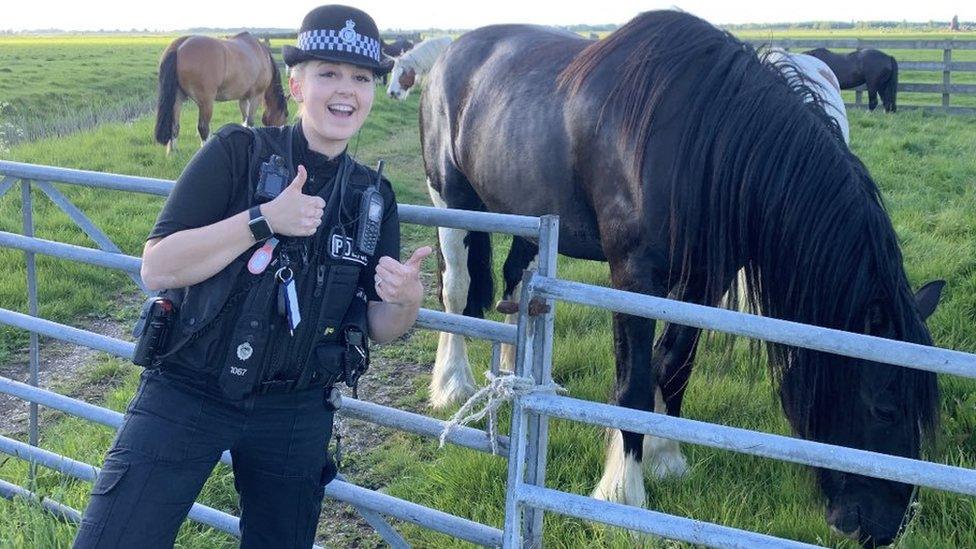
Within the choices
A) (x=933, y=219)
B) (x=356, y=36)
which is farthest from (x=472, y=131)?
(x=933, y=219)

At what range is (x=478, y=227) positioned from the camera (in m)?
2.12

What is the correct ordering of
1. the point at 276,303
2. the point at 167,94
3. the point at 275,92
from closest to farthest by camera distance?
the point at 276,303 → the point at 167,94 → the point at 275,92

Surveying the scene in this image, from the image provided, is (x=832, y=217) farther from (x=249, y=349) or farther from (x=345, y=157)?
(x=249, y=349)

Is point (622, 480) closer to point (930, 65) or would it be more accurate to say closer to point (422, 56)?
point (422, 56)

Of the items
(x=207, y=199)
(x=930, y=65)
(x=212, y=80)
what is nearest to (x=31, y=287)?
(x=207, y=199)

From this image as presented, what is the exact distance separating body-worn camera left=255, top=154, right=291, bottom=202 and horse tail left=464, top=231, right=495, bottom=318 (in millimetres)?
3051

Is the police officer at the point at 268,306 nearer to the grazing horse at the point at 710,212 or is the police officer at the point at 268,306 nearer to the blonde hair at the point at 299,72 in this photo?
the blonde hair at the point at 299,72

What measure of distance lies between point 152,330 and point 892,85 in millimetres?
19377

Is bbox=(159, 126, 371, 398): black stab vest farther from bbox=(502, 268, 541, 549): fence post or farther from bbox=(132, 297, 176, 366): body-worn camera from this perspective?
bbox=(502, 268, 541, 549): fence post

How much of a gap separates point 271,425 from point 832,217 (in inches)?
71.5

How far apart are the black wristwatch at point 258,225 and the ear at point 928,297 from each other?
2064 millimetres

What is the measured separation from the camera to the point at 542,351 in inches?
74.7

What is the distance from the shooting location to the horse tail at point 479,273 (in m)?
4.93

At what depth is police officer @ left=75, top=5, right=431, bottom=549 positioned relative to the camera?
1.80 meters
